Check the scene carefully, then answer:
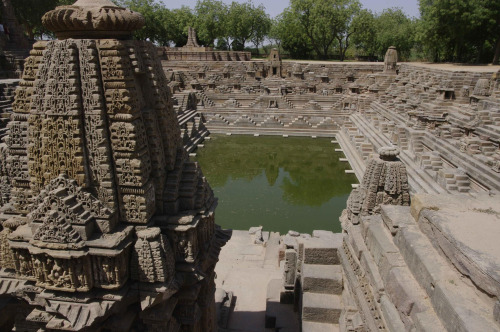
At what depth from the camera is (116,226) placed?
425 centimetres

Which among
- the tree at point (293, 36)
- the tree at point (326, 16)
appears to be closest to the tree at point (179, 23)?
the tree at point (293, 36)

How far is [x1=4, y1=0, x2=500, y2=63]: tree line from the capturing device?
3186 cm

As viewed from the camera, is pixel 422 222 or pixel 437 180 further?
pixel 437 180

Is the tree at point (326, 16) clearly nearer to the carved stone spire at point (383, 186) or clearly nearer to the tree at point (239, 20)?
the tree at point (239, 20)

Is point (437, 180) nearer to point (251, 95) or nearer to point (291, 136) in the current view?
point (291, 136)

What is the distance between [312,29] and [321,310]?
1805 inches

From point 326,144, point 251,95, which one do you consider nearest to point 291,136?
point 326,144

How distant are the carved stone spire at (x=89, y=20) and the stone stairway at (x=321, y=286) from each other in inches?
185

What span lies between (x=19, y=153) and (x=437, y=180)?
41.7 feet

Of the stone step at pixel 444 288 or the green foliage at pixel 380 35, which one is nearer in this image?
the stone step at pixel 444 288

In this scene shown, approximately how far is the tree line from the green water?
60.3 ft

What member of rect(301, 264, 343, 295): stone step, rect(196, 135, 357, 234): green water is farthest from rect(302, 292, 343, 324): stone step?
rect(196, 135, 357, 234): green water

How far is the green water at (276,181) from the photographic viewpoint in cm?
1320

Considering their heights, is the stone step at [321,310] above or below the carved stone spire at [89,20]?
below
